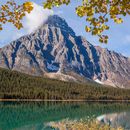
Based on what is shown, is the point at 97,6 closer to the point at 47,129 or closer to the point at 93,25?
the point at 93,25

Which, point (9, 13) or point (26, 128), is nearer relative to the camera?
point (9, 13)

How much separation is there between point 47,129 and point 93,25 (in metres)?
70.2

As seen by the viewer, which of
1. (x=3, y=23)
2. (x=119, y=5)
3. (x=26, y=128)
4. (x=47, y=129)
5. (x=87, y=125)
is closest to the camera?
(x=119, y=5)

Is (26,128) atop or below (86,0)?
below

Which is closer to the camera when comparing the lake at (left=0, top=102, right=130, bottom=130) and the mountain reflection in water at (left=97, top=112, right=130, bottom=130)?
the lake at (left=0, top=102, right=130, bottom=130)

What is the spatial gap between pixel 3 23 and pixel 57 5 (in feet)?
6.48

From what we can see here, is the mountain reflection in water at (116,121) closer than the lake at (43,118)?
No

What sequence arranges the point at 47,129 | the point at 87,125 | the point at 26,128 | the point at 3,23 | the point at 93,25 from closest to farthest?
the point at 93,25
the point at 3,23
the point at 87,125
the point at 47,129
the point at 26,128

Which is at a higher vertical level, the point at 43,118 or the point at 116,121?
the point at 43,118

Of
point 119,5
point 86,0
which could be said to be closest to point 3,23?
point 86,0

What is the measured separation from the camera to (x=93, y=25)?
8.83m

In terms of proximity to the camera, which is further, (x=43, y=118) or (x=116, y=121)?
(x=43, y=118)

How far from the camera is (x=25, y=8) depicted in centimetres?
907

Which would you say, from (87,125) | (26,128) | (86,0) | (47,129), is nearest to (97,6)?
(86,0)
